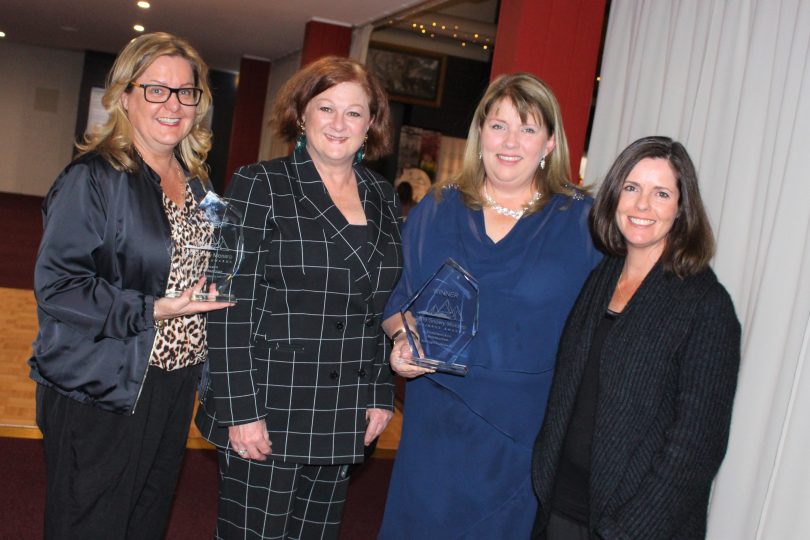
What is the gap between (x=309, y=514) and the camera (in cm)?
242

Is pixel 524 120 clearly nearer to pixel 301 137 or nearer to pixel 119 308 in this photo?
pixel 301 137

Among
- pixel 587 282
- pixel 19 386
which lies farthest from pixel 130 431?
pixel 19 386

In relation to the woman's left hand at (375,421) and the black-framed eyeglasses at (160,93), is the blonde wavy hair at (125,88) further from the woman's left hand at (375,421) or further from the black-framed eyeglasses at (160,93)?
the woman's left hand at (375,421)

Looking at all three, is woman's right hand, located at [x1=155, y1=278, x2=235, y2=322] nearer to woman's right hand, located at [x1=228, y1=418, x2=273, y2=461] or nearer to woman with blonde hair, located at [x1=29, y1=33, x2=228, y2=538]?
woman with blonde hair, located at [x1=29, y1=33, x2=228, y2=538]

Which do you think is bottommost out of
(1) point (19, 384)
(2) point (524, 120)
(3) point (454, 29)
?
(1) point (19, 384)

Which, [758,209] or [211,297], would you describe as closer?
[211,297]

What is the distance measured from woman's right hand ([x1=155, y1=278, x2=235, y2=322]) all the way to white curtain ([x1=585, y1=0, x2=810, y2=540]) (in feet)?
5.43

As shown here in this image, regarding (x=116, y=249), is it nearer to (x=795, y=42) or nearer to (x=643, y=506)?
(x=643, y=506)

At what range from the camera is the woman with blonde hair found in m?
2.11

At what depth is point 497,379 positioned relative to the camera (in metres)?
2.30

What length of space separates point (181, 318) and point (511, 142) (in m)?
1.09

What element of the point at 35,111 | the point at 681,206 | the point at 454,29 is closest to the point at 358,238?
the point at 681,206

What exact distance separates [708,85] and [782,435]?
4.26 feet

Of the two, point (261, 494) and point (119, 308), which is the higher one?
point (119, 308)
